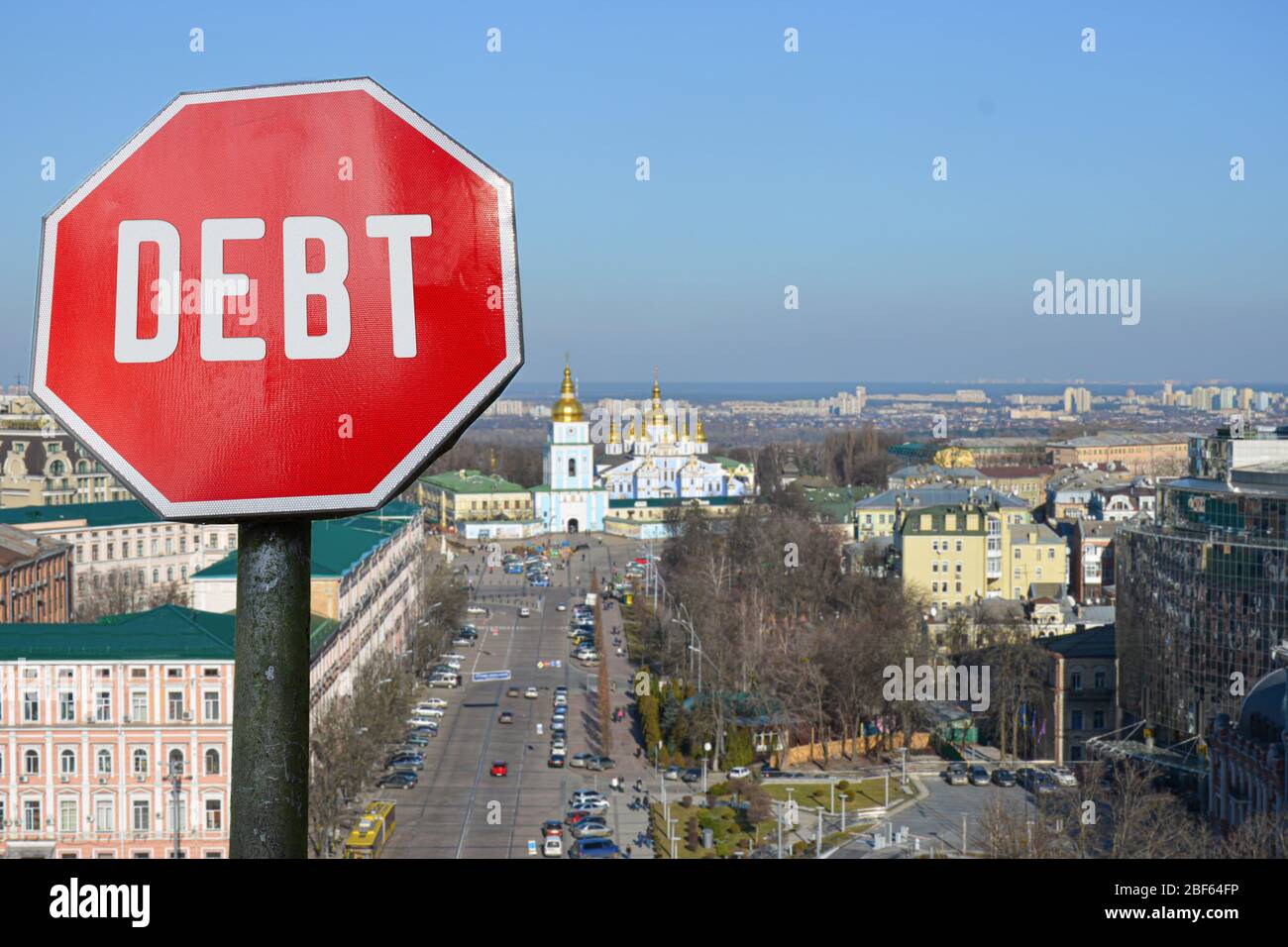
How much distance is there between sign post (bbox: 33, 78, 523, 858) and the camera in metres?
0.96

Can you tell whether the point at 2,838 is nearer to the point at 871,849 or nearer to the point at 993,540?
the point at 871,849

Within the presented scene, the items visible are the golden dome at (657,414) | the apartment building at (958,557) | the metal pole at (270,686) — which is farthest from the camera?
the golden dome at (657,414)

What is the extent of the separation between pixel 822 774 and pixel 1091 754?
252 centimetres

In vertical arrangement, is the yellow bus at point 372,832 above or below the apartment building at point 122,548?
below

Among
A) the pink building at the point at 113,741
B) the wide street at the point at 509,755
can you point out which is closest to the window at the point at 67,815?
the pink building at the point at 113,741

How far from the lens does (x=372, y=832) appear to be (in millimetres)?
10555

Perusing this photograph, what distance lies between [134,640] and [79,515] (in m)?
12.9

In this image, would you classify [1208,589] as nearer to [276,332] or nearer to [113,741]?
[113,741]

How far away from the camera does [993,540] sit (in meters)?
23.1

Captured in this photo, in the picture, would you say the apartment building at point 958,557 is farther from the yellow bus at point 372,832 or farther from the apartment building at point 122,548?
the yellow bus at point 372,832

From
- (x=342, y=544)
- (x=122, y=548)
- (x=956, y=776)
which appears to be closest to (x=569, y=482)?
(x=122, y=548)

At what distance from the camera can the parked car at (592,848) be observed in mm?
10352

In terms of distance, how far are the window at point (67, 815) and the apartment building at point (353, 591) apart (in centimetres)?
173
